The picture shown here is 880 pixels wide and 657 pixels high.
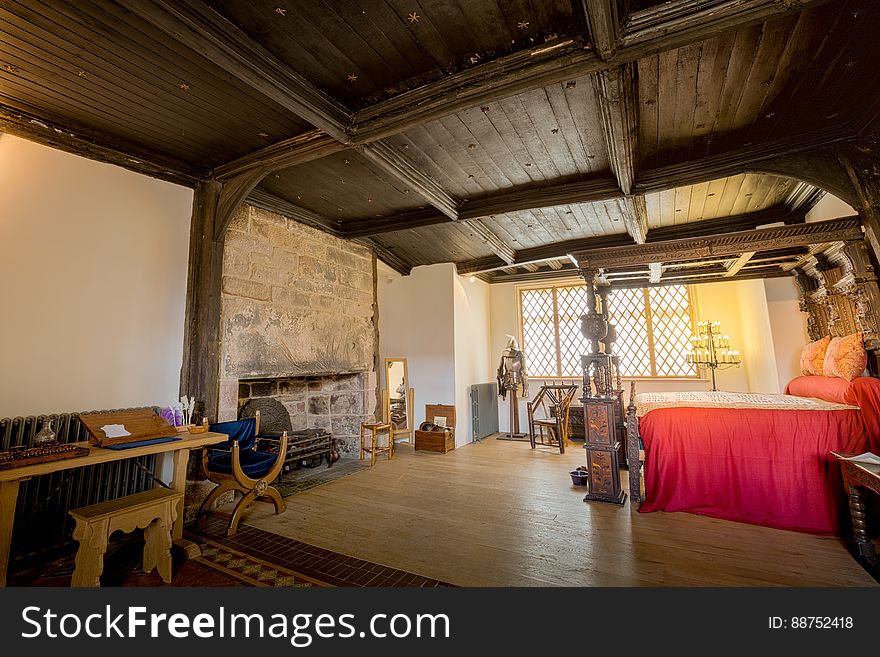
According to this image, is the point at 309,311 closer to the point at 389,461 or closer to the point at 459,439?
the point at 389,461

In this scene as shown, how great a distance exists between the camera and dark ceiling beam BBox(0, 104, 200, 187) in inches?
91.3

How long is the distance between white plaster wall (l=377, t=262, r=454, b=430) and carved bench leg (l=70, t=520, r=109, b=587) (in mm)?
3737

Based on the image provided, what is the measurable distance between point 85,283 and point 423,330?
387cm

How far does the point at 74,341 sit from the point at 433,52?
117 inches

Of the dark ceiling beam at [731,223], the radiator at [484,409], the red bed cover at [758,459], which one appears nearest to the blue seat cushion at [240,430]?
the red bed cover at [758,459]

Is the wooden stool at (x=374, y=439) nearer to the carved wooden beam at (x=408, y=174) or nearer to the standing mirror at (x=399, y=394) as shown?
the standing mirror at (x=399, y=394)

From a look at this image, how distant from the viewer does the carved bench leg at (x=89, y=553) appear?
171 cm

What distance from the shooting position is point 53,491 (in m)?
2.15

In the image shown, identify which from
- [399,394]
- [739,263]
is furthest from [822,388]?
[399,394]

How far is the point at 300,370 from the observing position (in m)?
3.93

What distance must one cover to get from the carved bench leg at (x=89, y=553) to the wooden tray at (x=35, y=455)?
366 mm

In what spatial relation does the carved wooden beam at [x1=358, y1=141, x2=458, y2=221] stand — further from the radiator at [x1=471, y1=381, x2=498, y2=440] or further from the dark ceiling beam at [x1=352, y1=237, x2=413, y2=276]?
the radiator at [x1=471, y1=381, x2=498, y2=440]

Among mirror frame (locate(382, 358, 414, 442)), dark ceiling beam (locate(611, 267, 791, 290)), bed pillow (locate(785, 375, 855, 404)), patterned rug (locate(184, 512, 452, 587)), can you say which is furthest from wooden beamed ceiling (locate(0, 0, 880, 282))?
mirror frame (locate(382, 358, 414, 442))

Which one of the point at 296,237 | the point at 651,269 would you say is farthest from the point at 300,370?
the point at 651,269
